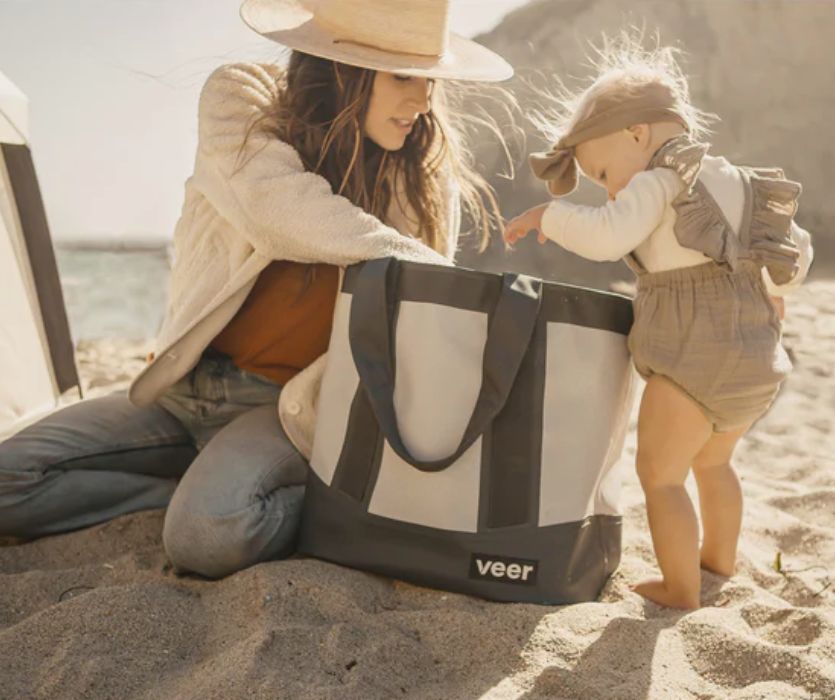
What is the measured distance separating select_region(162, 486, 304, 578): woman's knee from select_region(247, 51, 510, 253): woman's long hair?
666 mm

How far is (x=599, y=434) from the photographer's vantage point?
1854 millimetres

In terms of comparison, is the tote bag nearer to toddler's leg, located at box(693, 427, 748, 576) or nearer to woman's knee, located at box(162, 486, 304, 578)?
woman's knee, located at box(162, 486, 304, 578)

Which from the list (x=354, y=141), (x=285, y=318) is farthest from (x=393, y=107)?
(x=285, y=318)

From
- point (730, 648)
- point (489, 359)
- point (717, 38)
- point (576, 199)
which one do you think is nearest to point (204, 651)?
point (489, 359)

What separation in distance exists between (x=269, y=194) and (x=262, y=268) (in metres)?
0.16

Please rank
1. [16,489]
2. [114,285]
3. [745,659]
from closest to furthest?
1. [745,659]
2. [16,489]
3. [114,285]

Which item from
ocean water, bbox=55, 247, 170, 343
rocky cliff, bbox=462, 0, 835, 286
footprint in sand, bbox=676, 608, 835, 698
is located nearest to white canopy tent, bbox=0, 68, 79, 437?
footprint in sand, bbox=676, 608, 835, 698

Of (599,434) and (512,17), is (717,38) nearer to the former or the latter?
(512,17)

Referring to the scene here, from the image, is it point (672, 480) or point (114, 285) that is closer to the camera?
point (672, 480)

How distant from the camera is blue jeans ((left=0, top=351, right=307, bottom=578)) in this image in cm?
193

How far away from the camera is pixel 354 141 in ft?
6.97

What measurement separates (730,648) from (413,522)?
0.55 metres

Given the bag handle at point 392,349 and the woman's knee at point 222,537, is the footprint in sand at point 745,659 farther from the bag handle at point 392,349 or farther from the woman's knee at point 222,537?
the woman's knee at point 222,537

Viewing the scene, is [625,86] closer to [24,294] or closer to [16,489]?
[16,489]
